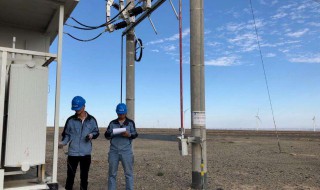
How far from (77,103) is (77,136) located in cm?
63

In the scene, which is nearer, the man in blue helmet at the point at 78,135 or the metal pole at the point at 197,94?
the man in blue helmet at the point at 78,135

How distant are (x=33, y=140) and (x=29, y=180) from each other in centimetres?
111

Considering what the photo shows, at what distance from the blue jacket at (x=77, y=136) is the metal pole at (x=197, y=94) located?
2.65m

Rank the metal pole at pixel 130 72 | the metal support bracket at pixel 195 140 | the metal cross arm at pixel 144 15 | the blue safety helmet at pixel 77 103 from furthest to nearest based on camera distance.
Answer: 1. the metal pole at pixel 130 72
2. the metal cross arm at pixel 144 15
3. the metal support bracket at pixel 195 140
4. the blue safety helmet at pixel 77 103

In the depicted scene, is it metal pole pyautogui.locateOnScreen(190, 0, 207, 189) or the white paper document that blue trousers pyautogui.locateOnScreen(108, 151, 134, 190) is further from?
metal pole pyautogui.locateOnScreen(190, 0, 207, 189)

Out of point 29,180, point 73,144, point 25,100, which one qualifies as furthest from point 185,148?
point 25,100

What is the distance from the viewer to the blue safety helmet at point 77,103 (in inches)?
241

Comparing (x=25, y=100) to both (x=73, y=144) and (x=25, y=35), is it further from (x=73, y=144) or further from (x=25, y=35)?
(x=25, y=35)

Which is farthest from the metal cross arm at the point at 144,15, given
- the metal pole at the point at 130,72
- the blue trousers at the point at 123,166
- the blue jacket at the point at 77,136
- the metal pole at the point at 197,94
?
the blue trousers at the point at 123,166

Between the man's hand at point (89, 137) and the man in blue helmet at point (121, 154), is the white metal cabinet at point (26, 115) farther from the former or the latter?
the man in blue helmet at point (121, 154)

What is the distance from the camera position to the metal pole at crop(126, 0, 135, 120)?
917cm

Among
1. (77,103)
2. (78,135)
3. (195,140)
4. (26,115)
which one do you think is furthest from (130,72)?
(26,115)

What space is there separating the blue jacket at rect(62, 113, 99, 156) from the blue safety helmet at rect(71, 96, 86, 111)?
215 mm

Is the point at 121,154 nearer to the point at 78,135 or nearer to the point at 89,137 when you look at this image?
the point at 89,137
